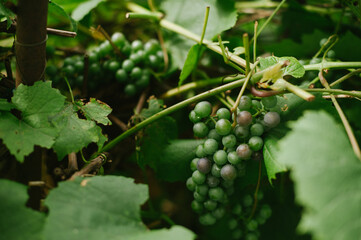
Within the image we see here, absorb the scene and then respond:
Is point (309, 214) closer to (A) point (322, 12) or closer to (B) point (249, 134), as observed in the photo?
(B) point (249, 134)

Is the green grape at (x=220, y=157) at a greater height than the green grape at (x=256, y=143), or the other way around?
the green grape at (x=256, y=143)

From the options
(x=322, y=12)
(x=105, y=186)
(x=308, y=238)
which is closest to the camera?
(x=105, y=186)

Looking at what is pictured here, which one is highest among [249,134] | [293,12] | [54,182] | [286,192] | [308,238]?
[293,12]

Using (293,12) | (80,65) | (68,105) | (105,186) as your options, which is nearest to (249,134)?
(105,186)

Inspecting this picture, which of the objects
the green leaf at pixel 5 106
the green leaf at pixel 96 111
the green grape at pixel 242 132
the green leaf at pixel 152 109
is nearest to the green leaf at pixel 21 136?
the green leaf at pixel 5 106

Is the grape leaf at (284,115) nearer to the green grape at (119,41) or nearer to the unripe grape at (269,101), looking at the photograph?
the unripe grape at (269,101)

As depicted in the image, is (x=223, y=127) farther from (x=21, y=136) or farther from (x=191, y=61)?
(x=21, y=136)
